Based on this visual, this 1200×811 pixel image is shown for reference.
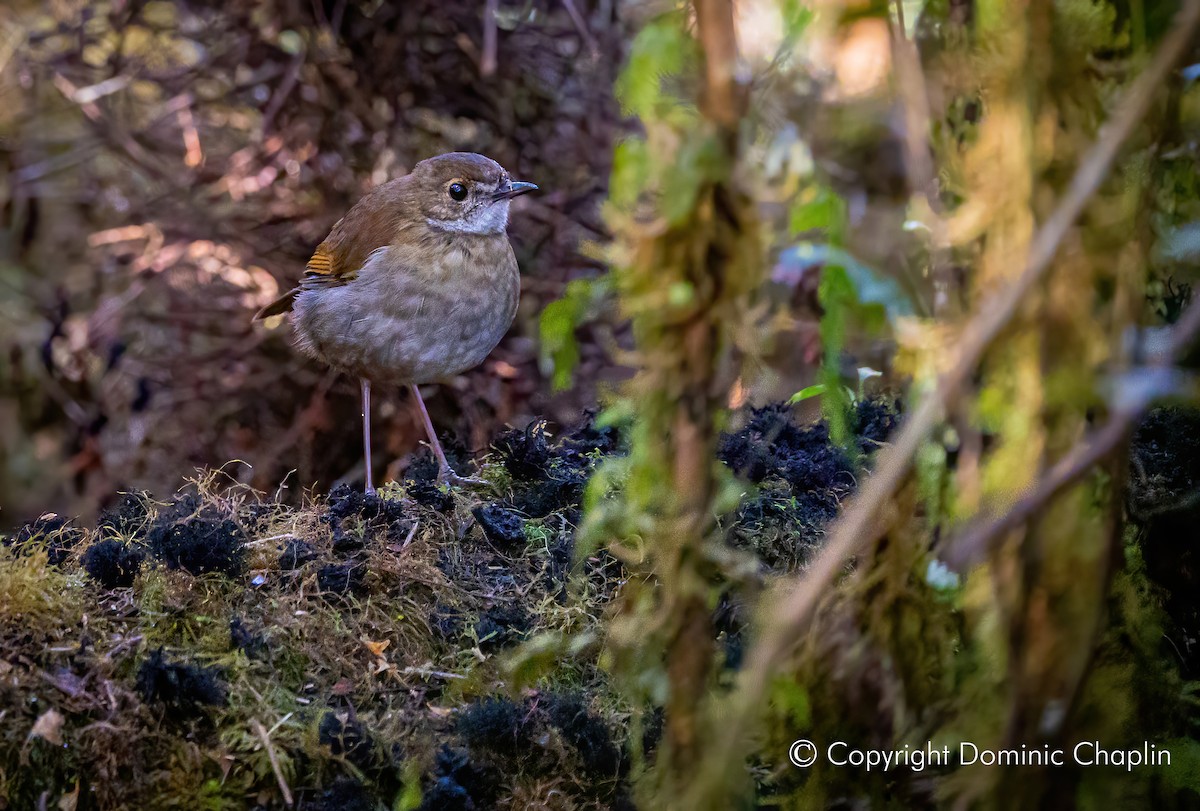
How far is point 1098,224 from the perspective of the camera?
1.45m

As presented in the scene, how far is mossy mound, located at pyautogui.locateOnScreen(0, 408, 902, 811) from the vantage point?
1847mm

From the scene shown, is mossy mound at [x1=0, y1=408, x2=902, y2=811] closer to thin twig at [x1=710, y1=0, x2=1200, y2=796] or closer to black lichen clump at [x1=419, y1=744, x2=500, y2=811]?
black lichen clump at [x1=419, y1=744, x2=500, y2=811]

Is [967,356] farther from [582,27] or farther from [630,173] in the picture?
[582,27]

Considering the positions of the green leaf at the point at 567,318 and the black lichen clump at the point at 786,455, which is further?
the black lichen clump at the point at 786,455

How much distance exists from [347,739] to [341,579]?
0.55 metres

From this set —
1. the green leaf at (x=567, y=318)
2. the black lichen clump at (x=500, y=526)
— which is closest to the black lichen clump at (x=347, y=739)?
the green leaf at (x=567, y=318)

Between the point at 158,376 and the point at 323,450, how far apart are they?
2.73 feet

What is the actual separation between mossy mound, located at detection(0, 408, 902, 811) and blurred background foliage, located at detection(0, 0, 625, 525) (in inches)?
75.9

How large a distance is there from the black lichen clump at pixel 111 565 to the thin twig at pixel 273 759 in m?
0.60

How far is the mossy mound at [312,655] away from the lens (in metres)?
1.85

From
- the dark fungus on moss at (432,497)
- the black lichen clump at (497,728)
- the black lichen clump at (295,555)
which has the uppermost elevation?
the black lichen clump at (497,728)

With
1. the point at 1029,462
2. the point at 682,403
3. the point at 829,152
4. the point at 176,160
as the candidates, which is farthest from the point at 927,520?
the point at 829,152

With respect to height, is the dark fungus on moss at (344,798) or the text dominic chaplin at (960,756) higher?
the text dominic chaplin at (960,756)

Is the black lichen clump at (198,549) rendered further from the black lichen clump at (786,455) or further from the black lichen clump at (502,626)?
the black lichen clump at (786,455)
